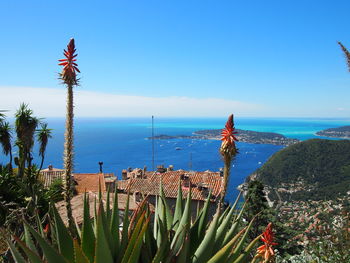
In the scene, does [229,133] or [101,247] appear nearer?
[101,247]

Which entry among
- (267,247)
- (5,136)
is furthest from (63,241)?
(5,136)

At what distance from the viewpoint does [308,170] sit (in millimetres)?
67062

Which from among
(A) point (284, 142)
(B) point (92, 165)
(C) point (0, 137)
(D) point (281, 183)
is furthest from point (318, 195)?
(A) point (284, 142)

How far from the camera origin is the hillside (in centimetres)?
5472

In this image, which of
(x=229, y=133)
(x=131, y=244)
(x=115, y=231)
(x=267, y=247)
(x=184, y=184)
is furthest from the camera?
(x=184, y=184)

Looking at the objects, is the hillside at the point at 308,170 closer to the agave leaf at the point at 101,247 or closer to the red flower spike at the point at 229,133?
the red flower spike at the point at 229,133

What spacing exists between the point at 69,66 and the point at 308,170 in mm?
74090

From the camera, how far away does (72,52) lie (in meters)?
3.17

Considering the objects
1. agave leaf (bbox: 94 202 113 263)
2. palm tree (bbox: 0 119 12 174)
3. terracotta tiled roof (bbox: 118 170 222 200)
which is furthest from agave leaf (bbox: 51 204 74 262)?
terracotta tiled roof (bbox: 118 170 222 200)

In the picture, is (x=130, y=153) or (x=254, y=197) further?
(x=130, y=153)

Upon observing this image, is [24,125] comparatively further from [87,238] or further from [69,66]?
[87,238]

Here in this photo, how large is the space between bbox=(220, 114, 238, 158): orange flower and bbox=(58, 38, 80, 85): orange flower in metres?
1.88

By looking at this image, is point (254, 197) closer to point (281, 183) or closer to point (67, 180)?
point (67, 180)

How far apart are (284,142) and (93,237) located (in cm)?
14953
